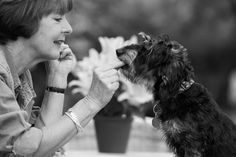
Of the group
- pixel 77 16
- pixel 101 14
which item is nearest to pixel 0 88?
pixel 77 16

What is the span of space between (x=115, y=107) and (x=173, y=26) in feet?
26.9

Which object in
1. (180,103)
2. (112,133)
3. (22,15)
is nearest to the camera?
(22,15)

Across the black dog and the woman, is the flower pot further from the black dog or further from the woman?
the woman

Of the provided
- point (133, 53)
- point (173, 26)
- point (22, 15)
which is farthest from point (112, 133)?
point (173, 26)

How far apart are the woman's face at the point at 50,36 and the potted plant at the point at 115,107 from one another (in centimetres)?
113

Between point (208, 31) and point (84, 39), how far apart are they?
124 inches

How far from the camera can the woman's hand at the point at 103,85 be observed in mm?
2916

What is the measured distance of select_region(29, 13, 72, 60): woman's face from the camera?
3049 millimetres

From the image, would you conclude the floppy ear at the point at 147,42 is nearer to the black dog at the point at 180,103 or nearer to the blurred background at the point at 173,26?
the black dog at the point at 180,103

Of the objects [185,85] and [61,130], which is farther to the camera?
[185,85]

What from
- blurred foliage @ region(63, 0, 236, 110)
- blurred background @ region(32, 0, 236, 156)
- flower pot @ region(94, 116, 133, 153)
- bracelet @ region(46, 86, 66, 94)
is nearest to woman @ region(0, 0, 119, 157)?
bracelet @ region(46, 86, 66, 94)

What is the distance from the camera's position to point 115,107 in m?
4.35

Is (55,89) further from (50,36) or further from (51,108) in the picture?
(50,36)

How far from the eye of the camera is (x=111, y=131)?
431 centimetres
